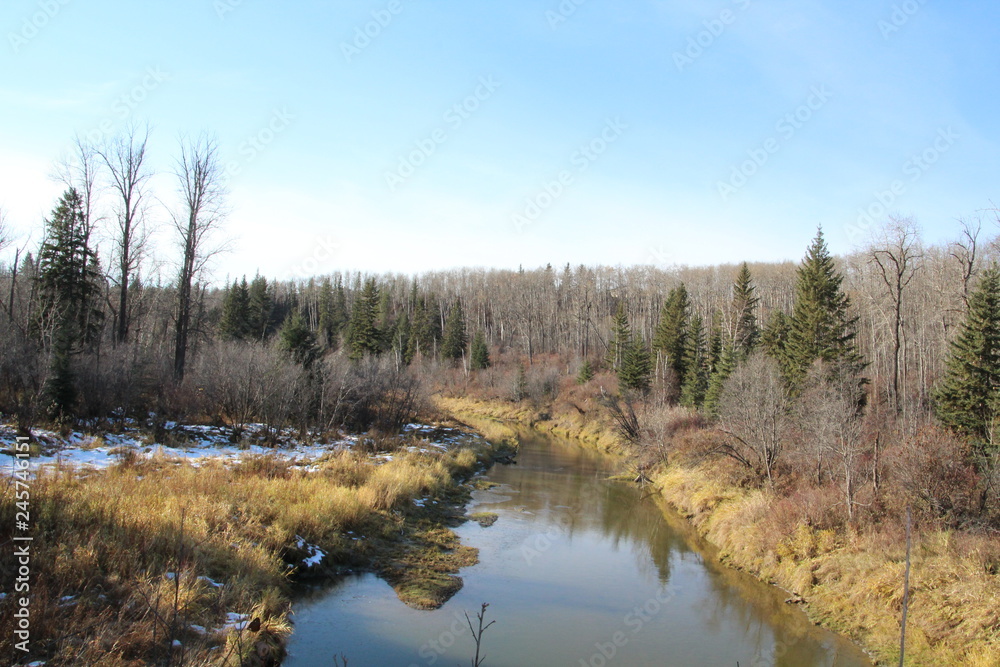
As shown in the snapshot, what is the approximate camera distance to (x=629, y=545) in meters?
18.2

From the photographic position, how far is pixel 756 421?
20.2 metres

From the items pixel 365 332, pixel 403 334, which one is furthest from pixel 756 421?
pixel 403 334

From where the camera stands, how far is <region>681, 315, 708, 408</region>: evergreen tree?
4416cm

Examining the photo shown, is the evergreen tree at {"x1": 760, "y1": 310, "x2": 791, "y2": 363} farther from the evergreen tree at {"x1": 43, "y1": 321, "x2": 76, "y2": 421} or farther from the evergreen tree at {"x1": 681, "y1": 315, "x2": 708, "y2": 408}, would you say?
the evergreen tree at {"x1": 43, "y1": 321, "x2": 76, "y2": 421}

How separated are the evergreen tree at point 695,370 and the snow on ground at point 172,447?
25180 mm

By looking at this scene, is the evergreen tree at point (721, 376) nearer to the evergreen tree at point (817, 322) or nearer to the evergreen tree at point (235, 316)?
the evergreen tree at point (817, 322)

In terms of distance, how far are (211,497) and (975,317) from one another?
26.4m

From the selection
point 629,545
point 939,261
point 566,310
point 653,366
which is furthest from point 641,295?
point 629,545

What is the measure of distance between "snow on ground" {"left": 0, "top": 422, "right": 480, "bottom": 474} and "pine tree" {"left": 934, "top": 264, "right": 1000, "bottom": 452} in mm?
20838

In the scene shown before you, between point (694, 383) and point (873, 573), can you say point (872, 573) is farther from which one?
point (694, 383)

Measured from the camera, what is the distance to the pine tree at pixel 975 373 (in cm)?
1989

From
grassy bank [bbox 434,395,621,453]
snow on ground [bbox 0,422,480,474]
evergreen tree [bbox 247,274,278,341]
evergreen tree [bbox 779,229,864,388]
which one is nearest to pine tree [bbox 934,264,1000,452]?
evergreen tree [bbox 779,229,864,388]

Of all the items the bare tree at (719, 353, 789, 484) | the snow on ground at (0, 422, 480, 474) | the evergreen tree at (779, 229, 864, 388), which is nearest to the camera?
the snow on ground at (0, 422, 480, 474)

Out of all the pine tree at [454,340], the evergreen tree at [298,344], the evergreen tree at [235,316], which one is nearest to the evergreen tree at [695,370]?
the evergreen tree at [298,344]
